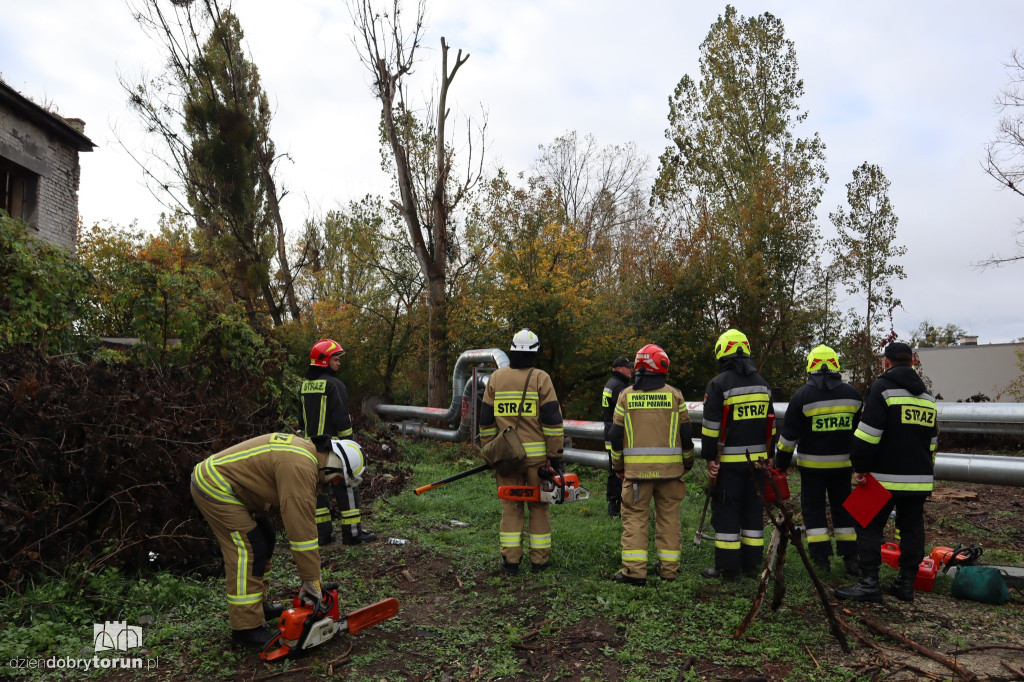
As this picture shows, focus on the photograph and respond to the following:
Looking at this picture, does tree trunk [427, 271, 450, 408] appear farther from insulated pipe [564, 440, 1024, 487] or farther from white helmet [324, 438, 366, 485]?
white helmet [324, 438, 366, 485]

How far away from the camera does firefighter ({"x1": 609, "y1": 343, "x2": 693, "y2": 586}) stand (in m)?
5.36

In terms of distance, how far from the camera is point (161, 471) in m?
5.60

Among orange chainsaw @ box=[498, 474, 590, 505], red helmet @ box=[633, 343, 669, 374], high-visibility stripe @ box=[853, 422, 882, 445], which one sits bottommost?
orange chainsaw @ box=[498, 474, 590, 505]

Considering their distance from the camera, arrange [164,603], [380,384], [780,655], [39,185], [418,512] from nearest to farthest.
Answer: [780,655] < [164,603] < [418,512] < [39,185] < [380,384]

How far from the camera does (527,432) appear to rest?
18.8ft

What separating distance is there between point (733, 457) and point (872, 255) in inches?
860

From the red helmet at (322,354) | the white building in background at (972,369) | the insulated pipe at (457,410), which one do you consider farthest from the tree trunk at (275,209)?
the white building in background at (972,369)

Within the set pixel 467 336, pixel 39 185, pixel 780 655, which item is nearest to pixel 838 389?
pixel 780 655

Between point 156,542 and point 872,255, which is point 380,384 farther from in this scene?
point 872,255

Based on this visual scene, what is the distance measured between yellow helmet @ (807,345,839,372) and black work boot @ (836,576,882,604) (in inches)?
67.2

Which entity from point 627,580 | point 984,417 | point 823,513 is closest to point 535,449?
point 627,580

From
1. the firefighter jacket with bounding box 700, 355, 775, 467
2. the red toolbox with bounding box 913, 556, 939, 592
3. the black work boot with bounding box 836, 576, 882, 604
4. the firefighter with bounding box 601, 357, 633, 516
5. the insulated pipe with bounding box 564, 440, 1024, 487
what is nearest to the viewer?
the black work boot with bounding box 836, 576, 882, 604

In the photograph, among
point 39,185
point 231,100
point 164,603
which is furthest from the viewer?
point 231,100

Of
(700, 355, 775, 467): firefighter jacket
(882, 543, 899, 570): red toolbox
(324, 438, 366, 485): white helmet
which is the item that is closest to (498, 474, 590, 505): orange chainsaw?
(700, 355, 775, 467): firefighter jacket
